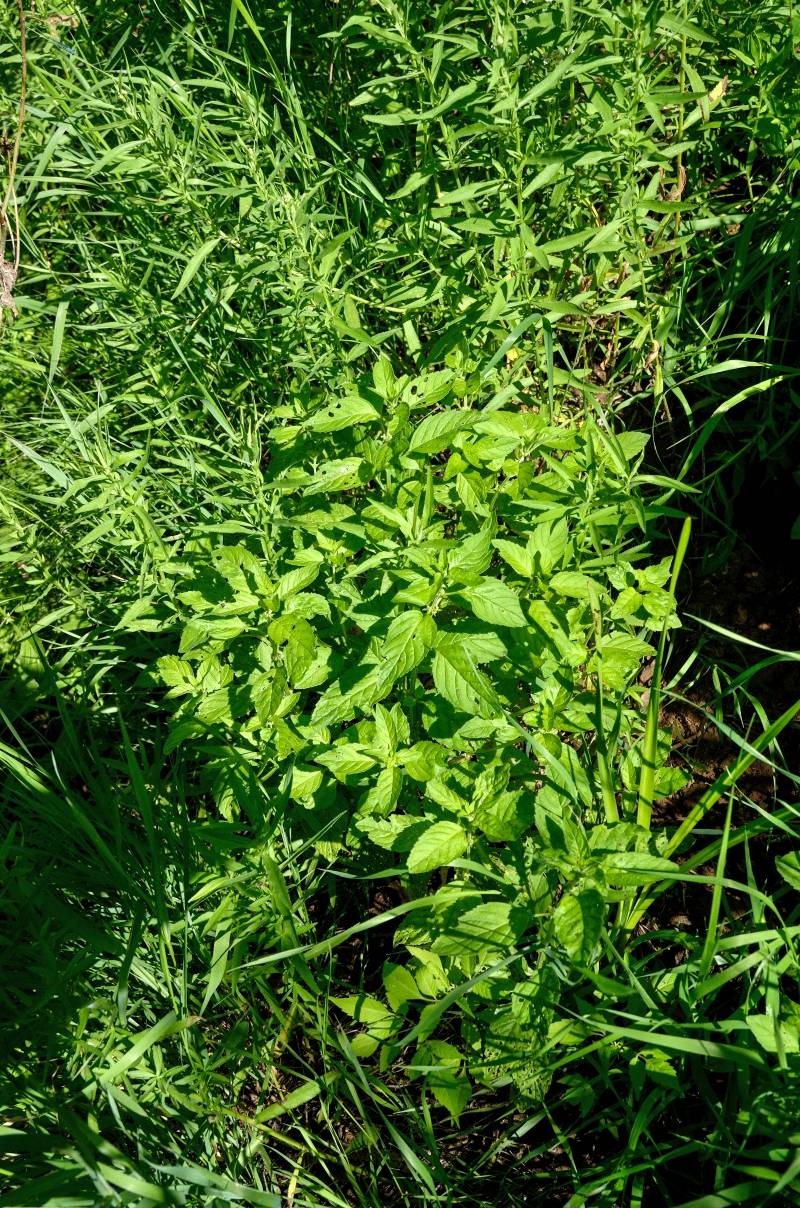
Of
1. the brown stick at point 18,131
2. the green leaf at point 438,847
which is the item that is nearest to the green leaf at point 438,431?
the green leaf at point 438,847

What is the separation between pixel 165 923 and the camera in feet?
Result: 5.29

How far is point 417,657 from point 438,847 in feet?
1.11

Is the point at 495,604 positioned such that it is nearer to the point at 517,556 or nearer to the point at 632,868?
the point at 517,556

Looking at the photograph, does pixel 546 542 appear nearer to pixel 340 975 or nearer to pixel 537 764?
pixel 537 764

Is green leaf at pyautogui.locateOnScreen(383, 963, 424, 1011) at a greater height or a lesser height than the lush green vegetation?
lesser

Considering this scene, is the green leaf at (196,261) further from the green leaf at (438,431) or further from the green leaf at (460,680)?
the green leaf at (460,680)

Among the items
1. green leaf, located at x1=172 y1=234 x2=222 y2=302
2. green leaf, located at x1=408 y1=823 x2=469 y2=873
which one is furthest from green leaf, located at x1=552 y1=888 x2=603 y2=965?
green leaf, located at x1=172 y1=234 x2=222 y2=302

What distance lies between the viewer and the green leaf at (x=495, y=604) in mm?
1491

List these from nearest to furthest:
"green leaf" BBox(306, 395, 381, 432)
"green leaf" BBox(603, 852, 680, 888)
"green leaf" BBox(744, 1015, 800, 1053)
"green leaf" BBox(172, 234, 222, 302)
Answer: "green leaf" BBox(744, 1015, 800, 1053), "green leaf" BBox(603, 852, 680, 888), "green leaf" BBox(306, 395, 381, 432), "green leaf" BBox(172, 234, 222, 302)

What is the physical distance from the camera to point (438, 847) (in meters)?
1.50

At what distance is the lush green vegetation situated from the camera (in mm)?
1518

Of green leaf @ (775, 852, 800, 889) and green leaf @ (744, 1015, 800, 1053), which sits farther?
green leaf @ (775, 852, 800, 889)

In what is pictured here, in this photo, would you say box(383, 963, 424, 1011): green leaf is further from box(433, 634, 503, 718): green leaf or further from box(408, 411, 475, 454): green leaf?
box(408, 411, 475, 454): green leaf

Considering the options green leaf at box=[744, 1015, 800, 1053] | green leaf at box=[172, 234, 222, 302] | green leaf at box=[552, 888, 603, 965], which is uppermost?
green leaf at box=[172, 234, 222, 302]
